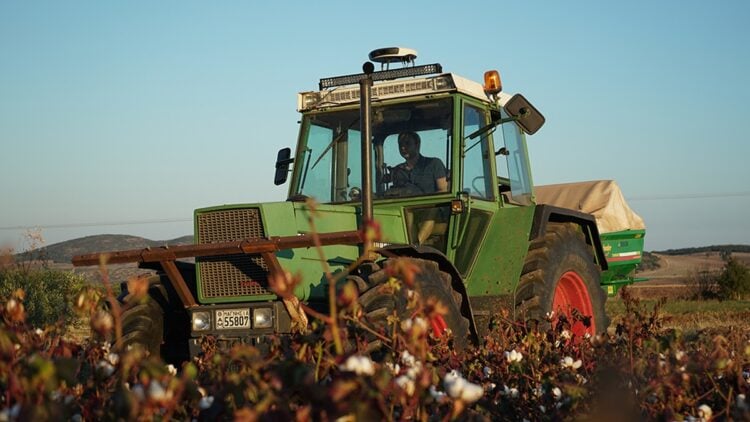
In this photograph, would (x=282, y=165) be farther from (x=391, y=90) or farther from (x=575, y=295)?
(x=575, y=295)

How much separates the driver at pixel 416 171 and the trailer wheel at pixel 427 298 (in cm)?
120

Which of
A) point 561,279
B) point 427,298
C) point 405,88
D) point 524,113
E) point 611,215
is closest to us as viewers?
point 427,298

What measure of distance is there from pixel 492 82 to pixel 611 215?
562 centimetres

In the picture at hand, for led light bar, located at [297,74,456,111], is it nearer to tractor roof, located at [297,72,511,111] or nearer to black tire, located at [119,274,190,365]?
tractor roof, located at [297,72,511,111]

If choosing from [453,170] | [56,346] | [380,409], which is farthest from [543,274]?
[380,409]

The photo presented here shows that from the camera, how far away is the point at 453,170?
25.9 ft

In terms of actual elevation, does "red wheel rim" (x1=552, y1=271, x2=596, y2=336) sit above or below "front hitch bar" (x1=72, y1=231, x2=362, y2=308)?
below

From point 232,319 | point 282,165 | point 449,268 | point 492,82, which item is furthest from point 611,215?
point 232,319

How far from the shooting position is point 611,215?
44.3ft

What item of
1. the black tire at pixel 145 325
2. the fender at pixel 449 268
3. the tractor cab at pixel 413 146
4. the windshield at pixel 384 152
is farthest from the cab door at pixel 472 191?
the black tire at pixel 145 325

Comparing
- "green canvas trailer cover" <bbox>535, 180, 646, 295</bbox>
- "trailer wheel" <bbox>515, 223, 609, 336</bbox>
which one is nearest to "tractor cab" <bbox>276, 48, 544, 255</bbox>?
"trailer wheel" <bbox>515, 223, 609, 336</bbox>

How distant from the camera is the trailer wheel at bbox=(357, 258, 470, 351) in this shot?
6.01 metres

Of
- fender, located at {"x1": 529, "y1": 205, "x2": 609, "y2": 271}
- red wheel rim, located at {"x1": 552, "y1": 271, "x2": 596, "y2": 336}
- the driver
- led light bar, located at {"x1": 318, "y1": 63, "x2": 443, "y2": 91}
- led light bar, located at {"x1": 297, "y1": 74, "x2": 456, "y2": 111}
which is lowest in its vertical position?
red wheel rim, located at {"x1": 552, "y1": 271, "x2": 596, "y2": 336}

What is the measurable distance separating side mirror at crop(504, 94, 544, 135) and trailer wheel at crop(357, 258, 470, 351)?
1427 mm
